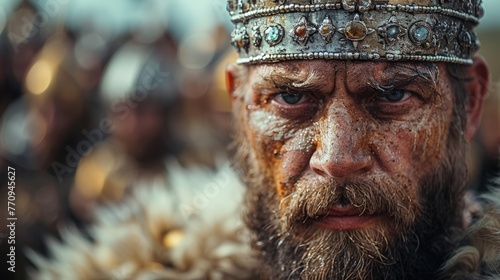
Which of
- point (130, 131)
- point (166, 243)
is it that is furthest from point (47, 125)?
point (166, 243)

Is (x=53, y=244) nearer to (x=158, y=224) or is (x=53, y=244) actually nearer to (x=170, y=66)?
(x=158, y=224)

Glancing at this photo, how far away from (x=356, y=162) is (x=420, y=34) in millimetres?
337

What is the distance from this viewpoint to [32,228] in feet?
11.4

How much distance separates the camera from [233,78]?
1.99 meters

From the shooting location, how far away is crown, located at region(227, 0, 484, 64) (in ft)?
5.10

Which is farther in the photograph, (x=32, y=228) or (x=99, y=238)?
(x=32, y=228)

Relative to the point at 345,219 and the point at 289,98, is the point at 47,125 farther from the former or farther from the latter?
the point at 345,219

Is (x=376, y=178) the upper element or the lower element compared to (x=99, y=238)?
upper

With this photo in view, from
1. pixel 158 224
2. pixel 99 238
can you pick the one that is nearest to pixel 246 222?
pixel 158 224

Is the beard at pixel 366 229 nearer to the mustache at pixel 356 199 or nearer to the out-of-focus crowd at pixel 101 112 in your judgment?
the mustache at pixel 356 199

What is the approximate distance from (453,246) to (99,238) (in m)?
1.08

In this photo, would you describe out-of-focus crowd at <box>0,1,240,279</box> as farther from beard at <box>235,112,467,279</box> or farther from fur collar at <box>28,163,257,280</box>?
beard at <box>235,112,467,279</box>

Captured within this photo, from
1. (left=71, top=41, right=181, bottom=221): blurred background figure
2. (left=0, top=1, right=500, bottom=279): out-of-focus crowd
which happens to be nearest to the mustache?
(left=0, top=1, right=500, bottom=279): out-of-focus crowd

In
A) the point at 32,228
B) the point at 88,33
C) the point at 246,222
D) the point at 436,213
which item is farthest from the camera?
the point at 88,33
